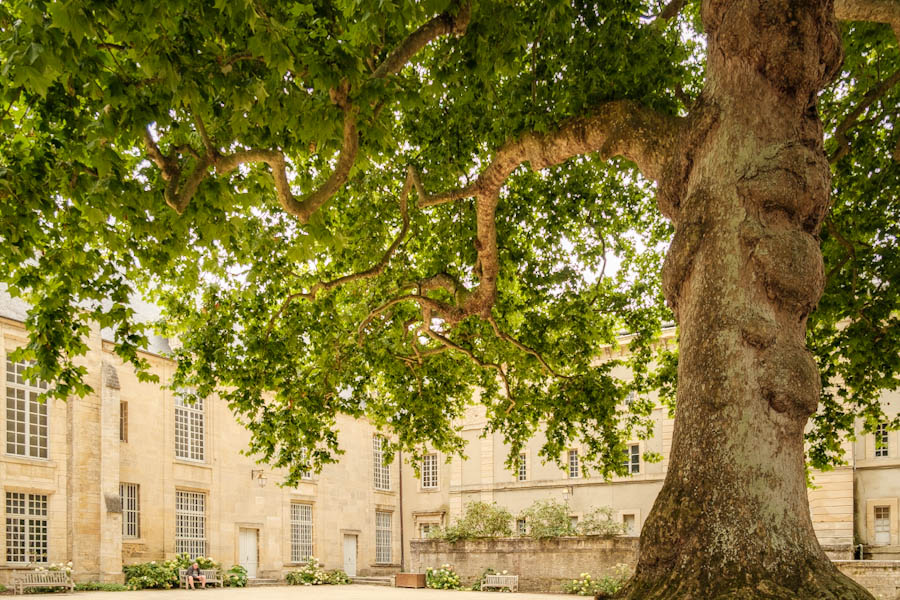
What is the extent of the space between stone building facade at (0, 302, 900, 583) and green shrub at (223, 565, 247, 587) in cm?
115

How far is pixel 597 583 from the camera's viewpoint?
83.4 feet

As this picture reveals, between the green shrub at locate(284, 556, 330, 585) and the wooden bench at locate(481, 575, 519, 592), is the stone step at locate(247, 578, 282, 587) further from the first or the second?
the wooden bench at locate(481, 575, 519, 592)

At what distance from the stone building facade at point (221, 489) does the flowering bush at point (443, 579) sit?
28.0ft

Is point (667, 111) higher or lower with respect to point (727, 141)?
higher

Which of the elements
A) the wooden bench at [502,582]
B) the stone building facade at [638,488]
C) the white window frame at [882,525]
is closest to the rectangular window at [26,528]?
the wooden bench at [502,582]

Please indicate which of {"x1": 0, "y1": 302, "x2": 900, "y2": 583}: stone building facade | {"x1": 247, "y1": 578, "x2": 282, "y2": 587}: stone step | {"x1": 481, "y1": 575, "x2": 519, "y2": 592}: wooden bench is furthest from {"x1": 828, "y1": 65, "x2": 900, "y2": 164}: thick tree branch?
{"x1": 247, "y1": 578, "x2": 282, "y2": 587}: stone step

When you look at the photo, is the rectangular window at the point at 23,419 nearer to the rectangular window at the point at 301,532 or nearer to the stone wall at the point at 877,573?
the rectangular window at the point at 301,532

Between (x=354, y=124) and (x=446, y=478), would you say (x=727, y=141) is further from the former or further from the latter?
(x=446, y=478)

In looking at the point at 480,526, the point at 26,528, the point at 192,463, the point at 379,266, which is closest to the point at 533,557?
the point at 480,526

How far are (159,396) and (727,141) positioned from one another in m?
28.6

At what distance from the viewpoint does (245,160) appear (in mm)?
7789

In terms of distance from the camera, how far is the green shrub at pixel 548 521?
28969mm

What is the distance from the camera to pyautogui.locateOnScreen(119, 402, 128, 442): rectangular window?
29.9m

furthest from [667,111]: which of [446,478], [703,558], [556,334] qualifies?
[446,478]
